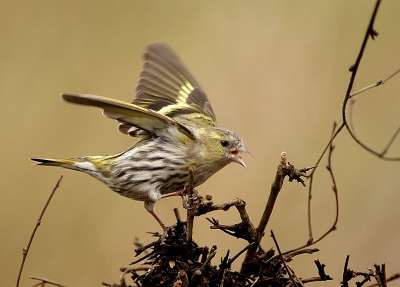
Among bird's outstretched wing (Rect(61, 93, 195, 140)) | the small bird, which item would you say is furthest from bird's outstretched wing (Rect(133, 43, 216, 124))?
bird's outstretched wing (Rect(61, 93, 195, 140))

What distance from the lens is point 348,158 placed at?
411 centimetres

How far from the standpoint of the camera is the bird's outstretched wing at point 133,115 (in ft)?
7.33

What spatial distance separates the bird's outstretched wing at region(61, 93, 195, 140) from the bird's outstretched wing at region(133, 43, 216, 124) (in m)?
0.50

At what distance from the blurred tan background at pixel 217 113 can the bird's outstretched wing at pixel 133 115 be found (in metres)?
1.18

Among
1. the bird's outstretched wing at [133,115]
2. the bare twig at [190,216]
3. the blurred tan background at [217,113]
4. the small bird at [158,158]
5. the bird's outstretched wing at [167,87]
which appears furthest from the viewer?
the blurred tan background at [217,113]

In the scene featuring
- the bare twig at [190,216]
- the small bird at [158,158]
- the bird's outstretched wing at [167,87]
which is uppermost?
the bird's outstretched wing at [167,87]

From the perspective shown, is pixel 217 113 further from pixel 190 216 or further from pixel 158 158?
pixel 190 216

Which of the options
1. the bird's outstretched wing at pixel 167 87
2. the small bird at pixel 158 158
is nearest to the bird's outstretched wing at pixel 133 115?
the small bird at pixel 158 158

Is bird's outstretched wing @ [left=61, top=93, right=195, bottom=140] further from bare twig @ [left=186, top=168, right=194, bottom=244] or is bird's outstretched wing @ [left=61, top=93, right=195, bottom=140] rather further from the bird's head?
bare twig @ [left=186, top=168, right=194, bottom=244]

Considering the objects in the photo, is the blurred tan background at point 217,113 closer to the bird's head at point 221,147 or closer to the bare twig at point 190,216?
the bird's head at point 221,147

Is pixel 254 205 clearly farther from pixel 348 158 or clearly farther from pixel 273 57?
pixel 273 57

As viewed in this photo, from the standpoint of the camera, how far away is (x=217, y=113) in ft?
13.9

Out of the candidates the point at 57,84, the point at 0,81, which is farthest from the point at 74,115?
the point at 0,81

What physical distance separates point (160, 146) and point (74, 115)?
5.45 ft
